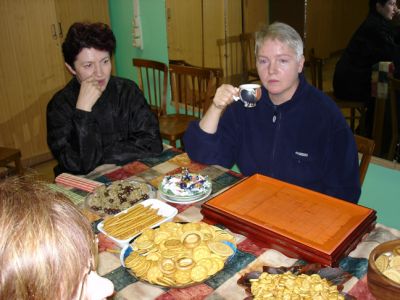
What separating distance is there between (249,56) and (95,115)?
60.8 inches

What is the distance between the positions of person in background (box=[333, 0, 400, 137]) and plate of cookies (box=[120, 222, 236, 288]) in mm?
1685

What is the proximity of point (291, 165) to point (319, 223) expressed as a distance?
59 centimetres

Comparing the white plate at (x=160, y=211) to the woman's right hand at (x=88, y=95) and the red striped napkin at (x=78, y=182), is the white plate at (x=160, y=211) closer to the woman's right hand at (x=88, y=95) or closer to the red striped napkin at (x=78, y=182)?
the red striped napkin at (x=78, y=182)

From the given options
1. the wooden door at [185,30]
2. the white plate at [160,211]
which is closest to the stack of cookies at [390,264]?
the white plate at [160,211]

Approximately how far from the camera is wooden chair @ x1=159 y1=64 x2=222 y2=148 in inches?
120

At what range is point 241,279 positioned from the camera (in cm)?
106

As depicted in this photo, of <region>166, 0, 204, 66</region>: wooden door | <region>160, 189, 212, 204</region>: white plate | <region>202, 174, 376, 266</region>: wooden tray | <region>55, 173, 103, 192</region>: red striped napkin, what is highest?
→ <region>166, 0, 204, 66</region>: wooden door

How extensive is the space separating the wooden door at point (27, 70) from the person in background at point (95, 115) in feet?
6.27

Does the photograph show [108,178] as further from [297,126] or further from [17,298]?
[17,298]

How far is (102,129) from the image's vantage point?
6.82 feet

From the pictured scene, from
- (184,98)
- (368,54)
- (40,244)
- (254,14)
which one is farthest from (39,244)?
(184,98)

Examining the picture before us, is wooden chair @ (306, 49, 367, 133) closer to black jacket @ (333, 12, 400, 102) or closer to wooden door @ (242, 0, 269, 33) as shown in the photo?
black jacket @ (333, 12, 400, 102)

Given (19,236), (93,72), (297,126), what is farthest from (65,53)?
(19,236)

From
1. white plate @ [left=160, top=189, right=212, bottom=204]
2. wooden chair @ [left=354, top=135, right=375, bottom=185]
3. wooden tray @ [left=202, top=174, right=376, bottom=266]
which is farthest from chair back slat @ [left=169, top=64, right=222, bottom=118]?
wooden tray @ [left=202, top=174, right=376, bottom=266]
